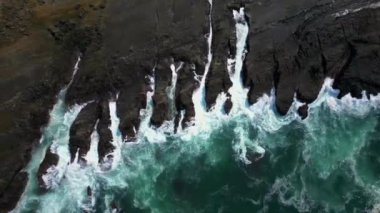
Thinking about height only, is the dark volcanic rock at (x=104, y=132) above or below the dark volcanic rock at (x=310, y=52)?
below

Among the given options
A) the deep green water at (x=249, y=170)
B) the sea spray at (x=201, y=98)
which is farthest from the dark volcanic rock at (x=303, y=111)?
the sea spray at (x=201, y=98)

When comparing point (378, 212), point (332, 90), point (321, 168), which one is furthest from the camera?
point (332, 90)

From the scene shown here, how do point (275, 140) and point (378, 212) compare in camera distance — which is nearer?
point (378, 212)

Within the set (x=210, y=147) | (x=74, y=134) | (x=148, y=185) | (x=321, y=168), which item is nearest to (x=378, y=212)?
(x=321, y=168)

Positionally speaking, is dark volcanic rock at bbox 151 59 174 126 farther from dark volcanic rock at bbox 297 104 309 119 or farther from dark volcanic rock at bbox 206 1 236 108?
dark volcanic rock at bbox 297 104 309 119

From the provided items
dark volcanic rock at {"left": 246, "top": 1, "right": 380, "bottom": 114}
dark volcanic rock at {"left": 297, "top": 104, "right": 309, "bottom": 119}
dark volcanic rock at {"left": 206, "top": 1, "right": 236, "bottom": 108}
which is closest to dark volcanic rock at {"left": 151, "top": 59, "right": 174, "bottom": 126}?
dark volcanic rock at {"left": 206, "top": 1, "right": 236, "bottom": 108}

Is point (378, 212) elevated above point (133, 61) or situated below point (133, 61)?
below

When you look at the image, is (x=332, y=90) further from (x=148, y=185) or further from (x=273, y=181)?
(x=148, y=185)

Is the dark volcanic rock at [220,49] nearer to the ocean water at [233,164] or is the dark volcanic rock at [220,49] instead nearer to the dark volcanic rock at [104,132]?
the ocean water at [233,164]
